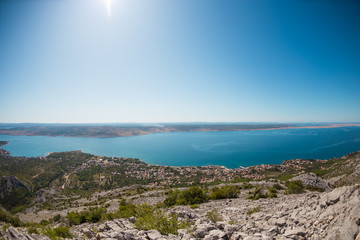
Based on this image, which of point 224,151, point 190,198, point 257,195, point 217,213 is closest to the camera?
point 217,213

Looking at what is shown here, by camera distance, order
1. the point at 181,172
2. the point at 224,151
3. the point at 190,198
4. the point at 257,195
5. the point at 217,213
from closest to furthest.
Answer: the point at 217,213
the point at 257,195
the point at 190,198
the point at 181,172
the point at 224,151

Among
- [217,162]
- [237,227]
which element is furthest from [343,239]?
[217,162]

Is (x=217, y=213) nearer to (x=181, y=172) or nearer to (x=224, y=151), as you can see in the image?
(x=181, y=172)

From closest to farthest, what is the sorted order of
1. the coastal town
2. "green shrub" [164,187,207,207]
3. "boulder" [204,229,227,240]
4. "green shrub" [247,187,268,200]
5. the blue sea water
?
"boulder" [204,229,227,240] < "green shrub" [247,187,268,200] < "green shrub" [164,187,207,207] < the coastal town < the blue sea water

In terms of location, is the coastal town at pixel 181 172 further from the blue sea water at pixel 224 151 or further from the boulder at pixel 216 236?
the boulder at pixel 216 236

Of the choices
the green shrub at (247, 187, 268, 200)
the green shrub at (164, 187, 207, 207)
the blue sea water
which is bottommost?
the blue sea water

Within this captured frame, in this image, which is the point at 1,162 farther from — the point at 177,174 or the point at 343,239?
the point at 343,239

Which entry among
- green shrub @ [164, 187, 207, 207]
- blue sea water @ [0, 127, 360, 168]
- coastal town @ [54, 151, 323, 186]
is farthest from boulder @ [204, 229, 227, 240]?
blue sea water @ [0, 127, 360, 168]

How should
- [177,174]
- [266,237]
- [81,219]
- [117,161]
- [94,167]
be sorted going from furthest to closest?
[117,161]
[94,167]
[177,174]
[81,219]
[266,237]

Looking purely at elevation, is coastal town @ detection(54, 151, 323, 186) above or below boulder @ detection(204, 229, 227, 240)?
below

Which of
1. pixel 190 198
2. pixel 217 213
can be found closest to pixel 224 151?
pixel 190 198

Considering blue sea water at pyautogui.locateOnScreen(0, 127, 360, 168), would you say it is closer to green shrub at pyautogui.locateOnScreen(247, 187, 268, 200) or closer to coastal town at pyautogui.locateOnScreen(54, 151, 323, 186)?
coastal town at pyautogui.locateOnScreen(54, 151, 323, 186)
